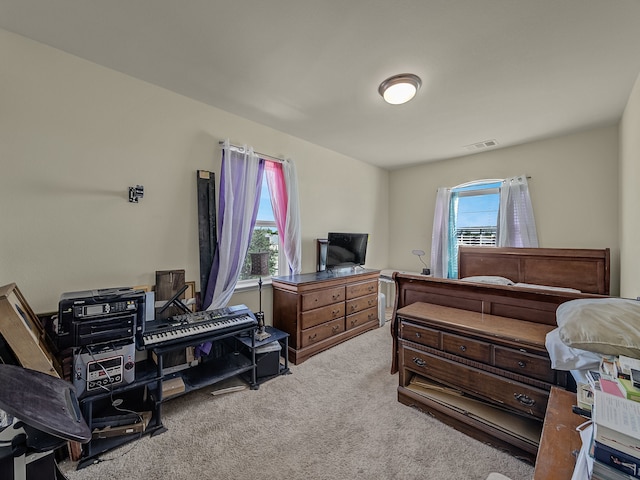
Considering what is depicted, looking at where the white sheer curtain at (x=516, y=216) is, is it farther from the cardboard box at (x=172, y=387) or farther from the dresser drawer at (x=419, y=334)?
the cardboard box at (x=172, y=387)

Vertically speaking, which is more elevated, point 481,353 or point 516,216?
point 516,216

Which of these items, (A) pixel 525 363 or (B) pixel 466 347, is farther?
(B) pixel 466 347

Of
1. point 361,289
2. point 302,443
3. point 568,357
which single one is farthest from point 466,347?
point 361,289

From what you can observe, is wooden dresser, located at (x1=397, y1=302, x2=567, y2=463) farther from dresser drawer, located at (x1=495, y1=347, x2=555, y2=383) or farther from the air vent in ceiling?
the air vent in ceiling

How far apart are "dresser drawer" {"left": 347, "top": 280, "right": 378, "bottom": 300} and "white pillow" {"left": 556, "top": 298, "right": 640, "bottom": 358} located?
7.60ft

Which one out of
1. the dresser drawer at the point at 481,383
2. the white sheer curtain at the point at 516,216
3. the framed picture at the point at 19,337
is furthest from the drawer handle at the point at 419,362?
the white sheer curtain at the point at 516,216

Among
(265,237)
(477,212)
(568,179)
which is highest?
(568,179)

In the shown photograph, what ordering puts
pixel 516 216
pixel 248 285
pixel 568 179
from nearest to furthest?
pixel 248 285, pixel 568 179, pixel 516 216

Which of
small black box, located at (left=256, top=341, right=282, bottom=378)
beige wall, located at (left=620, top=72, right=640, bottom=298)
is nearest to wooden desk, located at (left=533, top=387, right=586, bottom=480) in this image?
beige wall, located at (left=620, top=72, right=640, bottom=298)

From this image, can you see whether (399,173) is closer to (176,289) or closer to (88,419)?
(176,289)

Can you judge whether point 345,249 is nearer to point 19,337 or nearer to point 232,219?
point 232,219

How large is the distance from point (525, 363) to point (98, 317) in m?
2.71

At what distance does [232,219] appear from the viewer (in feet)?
9.03

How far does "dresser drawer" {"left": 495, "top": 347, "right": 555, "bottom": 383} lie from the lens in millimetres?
1539
